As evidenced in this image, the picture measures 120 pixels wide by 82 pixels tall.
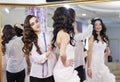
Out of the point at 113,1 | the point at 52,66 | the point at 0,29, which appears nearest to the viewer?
the point at 113,1

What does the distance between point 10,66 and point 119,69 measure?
39.7 inches

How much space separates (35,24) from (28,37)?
14 centimetres

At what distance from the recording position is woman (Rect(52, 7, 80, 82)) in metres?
1.96

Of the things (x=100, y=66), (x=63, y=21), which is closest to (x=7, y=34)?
(x=63, y=21)

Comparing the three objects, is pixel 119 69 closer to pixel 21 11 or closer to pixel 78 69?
pixel 78 69

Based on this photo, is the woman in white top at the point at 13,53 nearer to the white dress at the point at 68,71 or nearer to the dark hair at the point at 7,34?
the dark hair at the point at 7,34

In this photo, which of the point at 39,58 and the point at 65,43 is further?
the point at 39,58

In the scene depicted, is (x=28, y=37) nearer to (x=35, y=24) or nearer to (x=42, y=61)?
(x=35, y=24)

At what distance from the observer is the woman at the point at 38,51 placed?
81.0 inches

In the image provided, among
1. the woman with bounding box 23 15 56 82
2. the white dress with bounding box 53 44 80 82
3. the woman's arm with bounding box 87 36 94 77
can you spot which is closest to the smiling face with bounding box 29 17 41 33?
the woman with bounding box 23 15 56 82

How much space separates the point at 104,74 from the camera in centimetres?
192

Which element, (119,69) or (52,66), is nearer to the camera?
(119,69)

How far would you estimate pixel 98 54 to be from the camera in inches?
76.1

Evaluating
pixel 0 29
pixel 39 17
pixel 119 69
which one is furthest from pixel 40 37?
pixel 119 69
